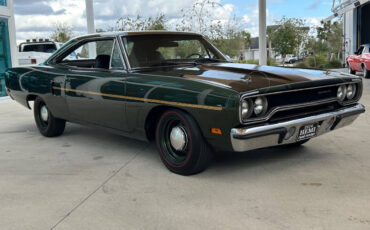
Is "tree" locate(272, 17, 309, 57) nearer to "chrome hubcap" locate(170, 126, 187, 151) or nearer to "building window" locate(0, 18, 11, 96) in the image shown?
"building window" locate(0, 18, 11, 96)

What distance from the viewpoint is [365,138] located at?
530cm

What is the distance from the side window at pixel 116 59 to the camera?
4.56 m

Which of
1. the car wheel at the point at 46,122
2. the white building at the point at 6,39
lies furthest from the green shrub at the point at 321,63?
the car wheel at the point at 46,122

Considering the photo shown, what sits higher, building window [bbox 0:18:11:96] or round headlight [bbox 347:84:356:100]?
building window [bbox 0:18:11:96]

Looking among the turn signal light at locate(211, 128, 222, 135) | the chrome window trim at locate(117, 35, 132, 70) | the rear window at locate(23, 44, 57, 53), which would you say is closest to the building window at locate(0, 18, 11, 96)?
the rear window at locate(23, 44, 57, 53)

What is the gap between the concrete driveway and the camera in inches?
115

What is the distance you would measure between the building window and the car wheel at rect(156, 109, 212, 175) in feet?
29.8

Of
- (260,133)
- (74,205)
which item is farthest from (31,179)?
(260,133)

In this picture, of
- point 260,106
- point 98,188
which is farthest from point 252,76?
point 98,188

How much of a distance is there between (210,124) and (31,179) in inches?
74.1

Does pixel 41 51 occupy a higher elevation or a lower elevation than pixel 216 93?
higher

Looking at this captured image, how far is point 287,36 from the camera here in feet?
99.3

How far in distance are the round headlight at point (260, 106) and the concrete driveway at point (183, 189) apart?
0.66 meters

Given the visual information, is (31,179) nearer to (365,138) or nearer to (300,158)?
(300,158)
